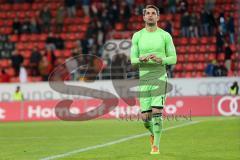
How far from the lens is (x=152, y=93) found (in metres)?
11.0

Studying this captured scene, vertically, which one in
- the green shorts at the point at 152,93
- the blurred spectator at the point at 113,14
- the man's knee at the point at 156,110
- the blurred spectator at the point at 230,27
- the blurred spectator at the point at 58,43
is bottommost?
the man's knee at the point at 156,110

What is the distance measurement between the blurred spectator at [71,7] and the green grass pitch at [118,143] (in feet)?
49.1

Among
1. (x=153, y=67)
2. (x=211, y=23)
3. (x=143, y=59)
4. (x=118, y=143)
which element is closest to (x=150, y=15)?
(x=143, y=59)

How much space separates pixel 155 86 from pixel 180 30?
2124 centimetres

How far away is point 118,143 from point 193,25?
1788cm

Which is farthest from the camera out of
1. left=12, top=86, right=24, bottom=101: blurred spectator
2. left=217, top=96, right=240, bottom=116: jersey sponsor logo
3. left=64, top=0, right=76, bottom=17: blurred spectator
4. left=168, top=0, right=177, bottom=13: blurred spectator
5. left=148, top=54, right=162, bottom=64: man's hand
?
left=64, top=0, right=76, bottom=17: blurred spectator

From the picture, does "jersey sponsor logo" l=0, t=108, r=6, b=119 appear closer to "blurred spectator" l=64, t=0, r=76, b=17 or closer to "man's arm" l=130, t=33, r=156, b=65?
"blurred spectator" l=64, t=0, r=76, b=17

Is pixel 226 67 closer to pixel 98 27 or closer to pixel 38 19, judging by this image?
pixel 98 27

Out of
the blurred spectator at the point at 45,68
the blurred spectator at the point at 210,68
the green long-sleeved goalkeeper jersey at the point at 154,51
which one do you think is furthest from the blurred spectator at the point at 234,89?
the green long-sleeved goalkeeper jersey at the point at 154,51

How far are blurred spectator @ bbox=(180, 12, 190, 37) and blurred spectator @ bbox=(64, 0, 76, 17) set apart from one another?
17.6 ft

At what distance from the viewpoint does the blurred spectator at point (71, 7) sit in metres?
33.8

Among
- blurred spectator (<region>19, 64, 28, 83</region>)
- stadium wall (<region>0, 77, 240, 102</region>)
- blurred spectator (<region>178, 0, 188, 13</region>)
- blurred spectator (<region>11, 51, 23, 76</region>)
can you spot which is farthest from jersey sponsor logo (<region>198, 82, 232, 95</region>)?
blurred spectator (<region>11, 51, 23, 76</region>)

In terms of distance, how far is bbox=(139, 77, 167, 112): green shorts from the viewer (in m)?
10.9

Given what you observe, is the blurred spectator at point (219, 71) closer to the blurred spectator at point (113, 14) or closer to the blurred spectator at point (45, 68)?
the blurred spectator at point (113, 14)
